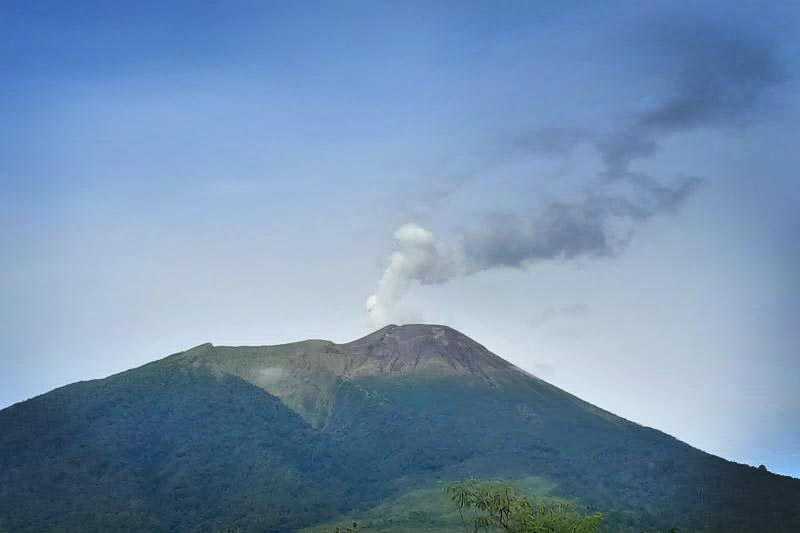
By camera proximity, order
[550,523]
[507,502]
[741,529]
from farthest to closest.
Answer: [741,529]
[507,502]
[550,523]

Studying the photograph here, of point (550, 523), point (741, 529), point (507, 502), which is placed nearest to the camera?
point (550, 523)

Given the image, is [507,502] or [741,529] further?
[741,529]

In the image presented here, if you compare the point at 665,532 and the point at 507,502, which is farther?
the point at 665,532

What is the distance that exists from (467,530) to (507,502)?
249 ft

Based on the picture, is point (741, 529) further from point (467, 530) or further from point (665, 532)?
point (467, 530)

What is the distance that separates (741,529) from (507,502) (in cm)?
9647

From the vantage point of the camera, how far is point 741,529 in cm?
19400

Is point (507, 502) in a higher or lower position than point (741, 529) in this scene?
higher

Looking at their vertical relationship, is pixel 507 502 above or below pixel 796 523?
above

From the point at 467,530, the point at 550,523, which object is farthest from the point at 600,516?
the point at 467,530

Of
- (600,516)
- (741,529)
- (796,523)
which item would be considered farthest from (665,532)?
(600,516)

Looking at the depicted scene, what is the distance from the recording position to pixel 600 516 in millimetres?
119500

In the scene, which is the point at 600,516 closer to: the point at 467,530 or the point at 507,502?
the point at 507,502

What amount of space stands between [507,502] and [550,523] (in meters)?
9.87
